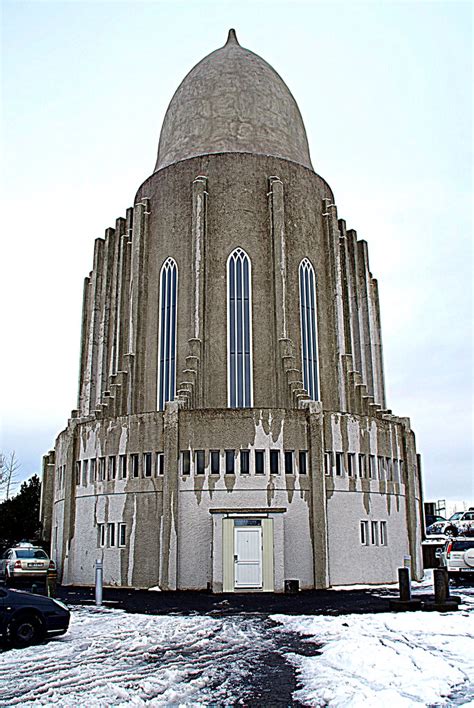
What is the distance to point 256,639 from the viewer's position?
1548cm

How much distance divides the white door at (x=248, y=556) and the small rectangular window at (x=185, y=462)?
351 centimetres

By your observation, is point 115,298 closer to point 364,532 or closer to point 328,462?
point 328,462

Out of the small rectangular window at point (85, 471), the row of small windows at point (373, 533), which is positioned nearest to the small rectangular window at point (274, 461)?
the row of small windows at point (373, 533)

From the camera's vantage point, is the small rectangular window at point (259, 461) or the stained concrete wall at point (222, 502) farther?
the small rectangular window at point (259, 461)

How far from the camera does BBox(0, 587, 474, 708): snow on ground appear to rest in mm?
10547

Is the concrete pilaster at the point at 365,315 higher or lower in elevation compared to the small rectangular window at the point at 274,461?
higher

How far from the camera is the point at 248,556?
27.5 meters

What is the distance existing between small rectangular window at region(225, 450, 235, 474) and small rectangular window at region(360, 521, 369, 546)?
6232mm

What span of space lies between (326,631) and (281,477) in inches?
528

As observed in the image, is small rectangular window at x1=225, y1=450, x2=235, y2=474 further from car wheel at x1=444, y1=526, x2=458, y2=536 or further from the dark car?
car wheel at x1=444, y1=526, x2=458, y2=536

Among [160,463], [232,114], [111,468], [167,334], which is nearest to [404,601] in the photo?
[160,463]

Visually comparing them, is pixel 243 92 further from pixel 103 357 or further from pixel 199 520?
pixel 199 520

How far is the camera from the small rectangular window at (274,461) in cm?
2992

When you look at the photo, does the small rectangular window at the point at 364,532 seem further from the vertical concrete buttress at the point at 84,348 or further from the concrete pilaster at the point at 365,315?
the vertical concrete buttress at the point at 84,348
